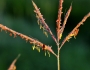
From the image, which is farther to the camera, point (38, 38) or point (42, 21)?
point (38, 38)

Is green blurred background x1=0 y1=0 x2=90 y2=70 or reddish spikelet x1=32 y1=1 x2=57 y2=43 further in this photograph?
green blurred background x1=0 y1=0 x2=90 y2=70

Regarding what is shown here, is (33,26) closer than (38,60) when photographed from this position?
No

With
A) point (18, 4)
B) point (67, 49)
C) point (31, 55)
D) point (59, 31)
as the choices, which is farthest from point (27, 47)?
point (59, 31)

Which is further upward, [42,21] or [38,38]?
[42,21]

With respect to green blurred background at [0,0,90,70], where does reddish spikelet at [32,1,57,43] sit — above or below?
above

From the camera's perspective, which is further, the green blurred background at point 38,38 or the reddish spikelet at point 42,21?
the green blurred background at point 38,38

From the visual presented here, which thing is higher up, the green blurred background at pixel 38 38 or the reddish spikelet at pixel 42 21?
the reddish spikelet at pixel 42 21

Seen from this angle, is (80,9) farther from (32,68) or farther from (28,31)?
(32,68)

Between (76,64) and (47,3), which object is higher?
(76,64)
